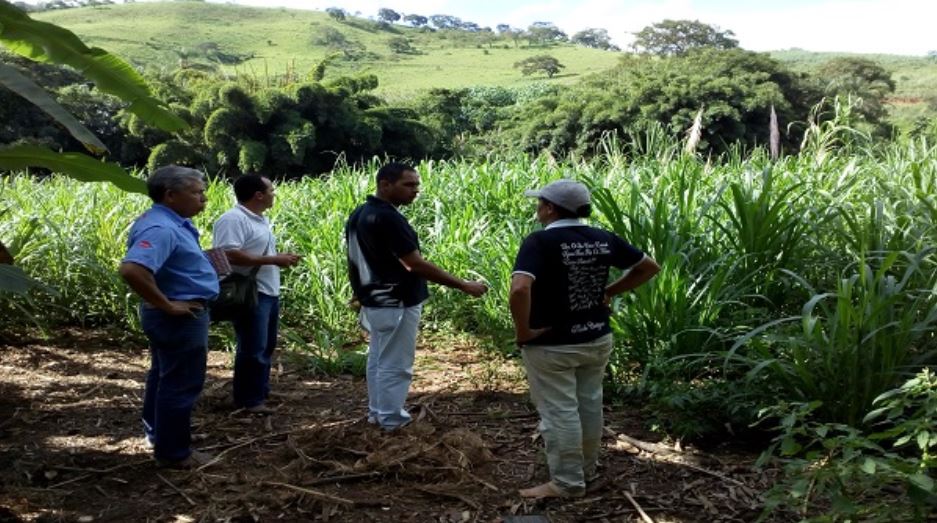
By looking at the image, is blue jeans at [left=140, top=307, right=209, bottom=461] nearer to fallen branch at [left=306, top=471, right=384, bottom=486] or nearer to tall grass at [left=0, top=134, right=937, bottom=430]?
tall grass at [left=0, top=134, right=937, bottom=430]

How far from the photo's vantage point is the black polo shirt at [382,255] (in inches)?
160

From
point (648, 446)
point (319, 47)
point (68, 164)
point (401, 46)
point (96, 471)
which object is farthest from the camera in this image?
point (401, 46)

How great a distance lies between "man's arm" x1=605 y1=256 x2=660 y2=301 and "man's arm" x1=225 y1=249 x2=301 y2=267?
1.79 meters

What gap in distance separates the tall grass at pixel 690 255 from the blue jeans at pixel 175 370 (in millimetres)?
560

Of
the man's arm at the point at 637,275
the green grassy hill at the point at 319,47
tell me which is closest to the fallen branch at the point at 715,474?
the man's arm at the point at 637,275

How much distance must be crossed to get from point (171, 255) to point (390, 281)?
42.2 inches

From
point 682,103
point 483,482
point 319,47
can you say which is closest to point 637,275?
point 483,482

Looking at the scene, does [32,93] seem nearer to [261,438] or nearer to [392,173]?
[392,173]

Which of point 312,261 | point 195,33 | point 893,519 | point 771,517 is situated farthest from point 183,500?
point 195,33

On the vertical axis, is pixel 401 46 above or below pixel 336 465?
above

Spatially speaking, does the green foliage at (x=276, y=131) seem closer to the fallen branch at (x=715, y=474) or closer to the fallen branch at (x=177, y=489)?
the fallen branch at (x=177, y=489)

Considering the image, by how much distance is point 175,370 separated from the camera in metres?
3.73

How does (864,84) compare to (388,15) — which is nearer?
(864,84)

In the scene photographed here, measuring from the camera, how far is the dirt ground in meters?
3.47
